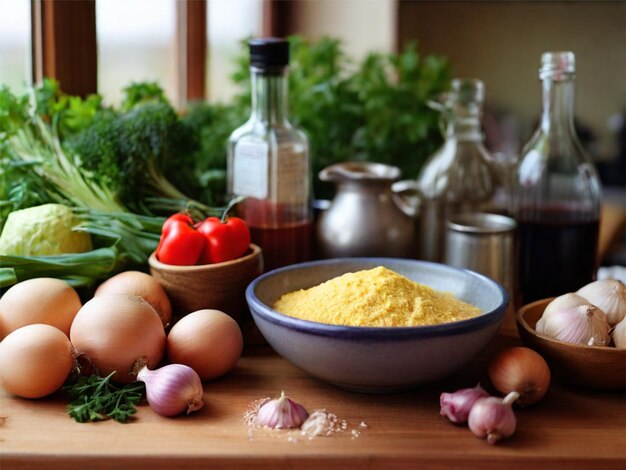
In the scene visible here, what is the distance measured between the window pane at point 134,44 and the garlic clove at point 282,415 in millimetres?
817

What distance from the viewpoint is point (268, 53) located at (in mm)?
1153

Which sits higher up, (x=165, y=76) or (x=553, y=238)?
(x=165, y=76)

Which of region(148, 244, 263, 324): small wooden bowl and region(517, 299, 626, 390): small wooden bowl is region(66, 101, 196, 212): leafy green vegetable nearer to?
region(148, 244, 263, 324): small wooden bowl

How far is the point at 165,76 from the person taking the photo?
1.85m

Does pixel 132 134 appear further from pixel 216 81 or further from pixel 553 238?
pixel 216 81

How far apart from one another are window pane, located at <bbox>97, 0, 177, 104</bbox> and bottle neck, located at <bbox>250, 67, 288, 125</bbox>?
0.31 meters

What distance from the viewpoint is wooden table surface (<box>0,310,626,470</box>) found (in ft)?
2.44

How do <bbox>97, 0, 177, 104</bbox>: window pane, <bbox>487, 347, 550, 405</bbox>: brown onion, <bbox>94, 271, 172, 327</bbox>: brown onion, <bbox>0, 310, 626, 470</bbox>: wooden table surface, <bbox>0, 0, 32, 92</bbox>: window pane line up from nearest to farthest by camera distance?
<bbox>0, 310, 626, 470</bbox>: wooden table surface
<bbox>487, 347, 550, 405</bbox>: brown onion
<bbox>94, 271, 172, 327</bbox>: brown onion
<bbox>0, 0, 32, 92</bbox>: window pane
<bbox>97, 0, 177, 104</bbox>: window pane

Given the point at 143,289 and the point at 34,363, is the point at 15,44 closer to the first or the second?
the point at 143,289

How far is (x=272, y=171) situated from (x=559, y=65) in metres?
0.47

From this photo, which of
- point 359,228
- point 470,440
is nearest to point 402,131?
point 359,228

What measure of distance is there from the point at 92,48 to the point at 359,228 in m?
0.61

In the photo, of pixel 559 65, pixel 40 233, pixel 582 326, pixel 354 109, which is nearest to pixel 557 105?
pixel 559 65

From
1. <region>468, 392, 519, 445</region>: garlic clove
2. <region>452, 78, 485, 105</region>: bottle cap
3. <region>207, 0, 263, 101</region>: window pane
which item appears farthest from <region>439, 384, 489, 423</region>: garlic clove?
<region>207, 0, 263, 101</region>: window pane
